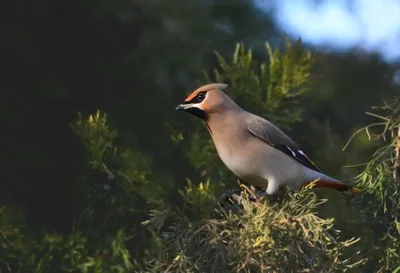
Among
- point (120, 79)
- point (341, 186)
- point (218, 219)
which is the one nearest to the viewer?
point (218, 219)

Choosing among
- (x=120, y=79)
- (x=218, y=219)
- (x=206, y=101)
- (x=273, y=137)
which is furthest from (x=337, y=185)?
(x=120, y=79)

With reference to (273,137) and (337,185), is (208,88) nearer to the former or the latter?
(273,137)

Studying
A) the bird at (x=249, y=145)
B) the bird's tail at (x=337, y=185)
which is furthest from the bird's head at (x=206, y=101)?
the bird's tail at (x=337, y=185)

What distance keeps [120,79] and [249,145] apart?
2.19m

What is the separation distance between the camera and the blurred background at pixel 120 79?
17.0 feet

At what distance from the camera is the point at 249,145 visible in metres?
3.66

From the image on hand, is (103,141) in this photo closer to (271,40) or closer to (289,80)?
(289,80)

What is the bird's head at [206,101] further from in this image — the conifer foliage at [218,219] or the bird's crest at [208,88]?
the conifer foliage at [218,219]

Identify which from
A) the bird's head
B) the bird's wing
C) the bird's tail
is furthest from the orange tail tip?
the bird's head

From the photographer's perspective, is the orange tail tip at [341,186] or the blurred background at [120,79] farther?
the blurred background at [120,79]

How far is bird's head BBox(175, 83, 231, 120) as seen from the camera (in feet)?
11.9

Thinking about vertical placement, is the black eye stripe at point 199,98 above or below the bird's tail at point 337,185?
above

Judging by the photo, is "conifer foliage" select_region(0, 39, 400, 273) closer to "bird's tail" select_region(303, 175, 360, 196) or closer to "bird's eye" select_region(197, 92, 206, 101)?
"bird's tail" select_region(303, 175, 360, 196)

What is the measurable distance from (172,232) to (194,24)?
356 centimetres
